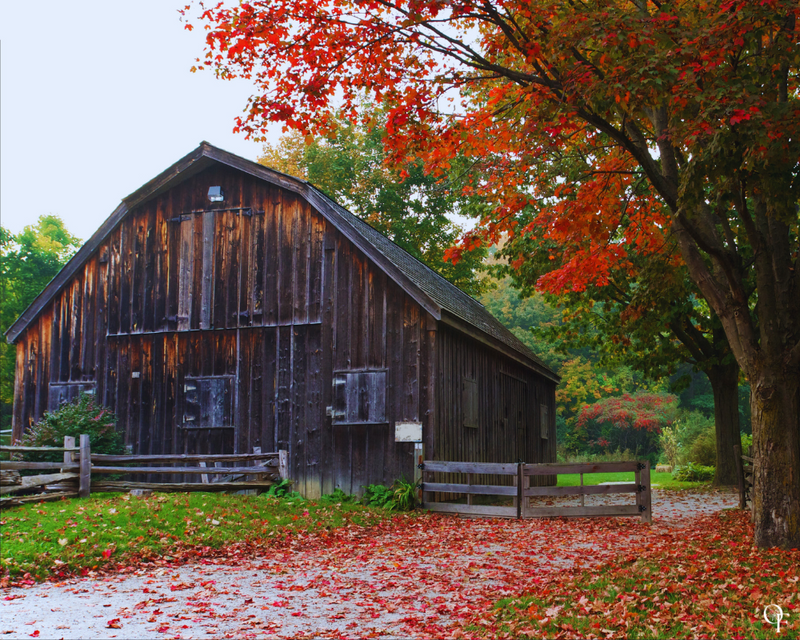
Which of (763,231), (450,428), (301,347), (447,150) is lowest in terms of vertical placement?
(450,428)

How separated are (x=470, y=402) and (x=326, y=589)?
9.98 metres

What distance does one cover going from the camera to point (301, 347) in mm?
17062

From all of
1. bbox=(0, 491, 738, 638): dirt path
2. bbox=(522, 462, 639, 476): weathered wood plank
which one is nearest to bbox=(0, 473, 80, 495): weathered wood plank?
bbox=(0, 491, 738, 638): dirt path

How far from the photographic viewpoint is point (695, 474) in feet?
84.4

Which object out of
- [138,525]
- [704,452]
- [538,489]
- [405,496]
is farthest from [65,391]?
[704,452]

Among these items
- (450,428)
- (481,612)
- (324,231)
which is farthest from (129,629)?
(324,231)

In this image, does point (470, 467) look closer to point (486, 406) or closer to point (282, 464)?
point (282, 464)

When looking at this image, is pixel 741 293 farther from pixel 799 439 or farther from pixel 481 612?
pixel 481 612

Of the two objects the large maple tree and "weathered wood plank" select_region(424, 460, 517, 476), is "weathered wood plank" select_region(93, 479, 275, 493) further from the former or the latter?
the large maple tree

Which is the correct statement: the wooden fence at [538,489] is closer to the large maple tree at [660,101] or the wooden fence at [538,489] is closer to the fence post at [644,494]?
the fence post at [644,494]

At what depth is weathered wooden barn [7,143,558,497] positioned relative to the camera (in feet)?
53.1

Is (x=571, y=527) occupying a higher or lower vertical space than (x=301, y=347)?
lower

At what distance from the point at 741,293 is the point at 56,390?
53.1 ft

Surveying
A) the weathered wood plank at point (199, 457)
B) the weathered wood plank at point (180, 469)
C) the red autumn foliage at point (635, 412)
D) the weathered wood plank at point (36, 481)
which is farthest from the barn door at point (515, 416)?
the red autumn foliage at point (635, 412)
